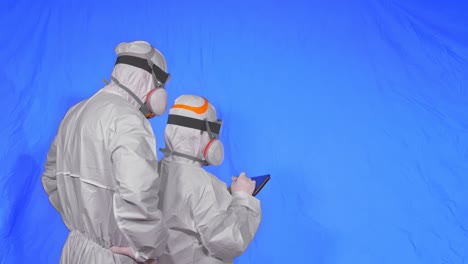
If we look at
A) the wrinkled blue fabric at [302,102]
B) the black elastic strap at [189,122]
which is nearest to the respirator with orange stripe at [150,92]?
the black elastic strap at [189,122]

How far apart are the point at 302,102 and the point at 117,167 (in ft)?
7.51

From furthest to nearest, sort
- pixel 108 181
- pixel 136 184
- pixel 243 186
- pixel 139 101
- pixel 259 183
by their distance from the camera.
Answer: pixel 259 183
pixel 243 186
pixel 139 101
pixel 108 181
pixel 136 184

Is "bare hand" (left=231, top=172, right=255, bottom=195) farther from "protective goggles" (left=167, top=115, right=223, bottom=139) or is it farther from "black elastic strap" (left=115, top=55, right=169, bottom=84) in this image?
"black elastic strap" (left=115, top=55, right=169, bottom=84)

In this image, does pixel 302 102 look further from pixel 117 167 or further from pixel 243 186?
pixel 117 167

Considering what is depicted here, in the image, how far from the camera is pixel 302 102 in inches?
163

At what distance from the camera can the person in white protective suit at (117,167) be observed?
2068 mm

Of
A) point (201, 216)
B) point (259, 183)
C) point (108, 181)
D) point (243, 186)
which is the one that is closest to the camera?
point (108, 181)

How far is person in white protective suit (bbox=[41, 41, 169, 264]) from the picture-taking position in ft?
6.79

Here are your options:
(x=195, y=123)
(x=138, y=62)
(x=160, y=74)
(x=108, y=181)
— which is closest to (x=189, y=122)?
(x=195, y=123)

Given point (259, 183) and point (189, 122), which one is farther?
point (259, 183)

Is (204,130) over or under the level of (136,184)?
over

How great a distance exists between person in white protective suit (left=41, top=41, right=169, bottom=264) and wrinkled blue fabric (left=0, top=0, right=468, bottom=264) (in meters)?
A: 1.44

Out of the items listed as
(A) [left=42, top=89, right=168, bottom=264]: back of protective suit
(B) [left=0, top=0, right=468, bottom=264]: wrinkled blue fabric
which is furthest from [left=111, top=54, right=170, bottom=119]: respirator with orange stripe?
(B) [left=0, top=0, right=468, bottom=264]: wrinkled blue fabric

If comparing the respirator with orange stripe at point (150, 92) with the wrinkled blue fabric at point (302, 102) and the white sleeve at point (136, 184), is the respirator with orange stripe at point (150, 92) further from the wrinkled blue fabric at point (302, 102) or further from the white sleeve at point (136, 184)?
the wrinkled blue fabric at point (302, 102)
